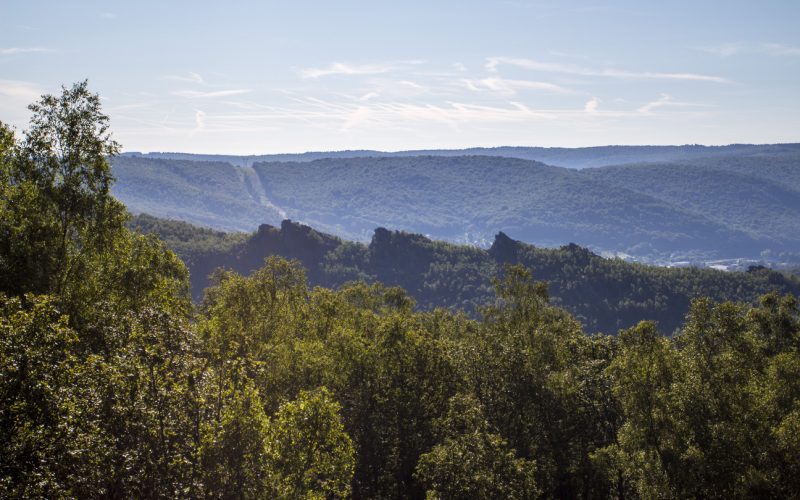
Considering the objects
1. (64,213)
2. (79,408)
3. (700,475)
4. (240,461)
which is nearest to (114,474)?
(79,408)

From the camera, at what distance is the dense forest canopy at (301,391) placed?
22.7 meters

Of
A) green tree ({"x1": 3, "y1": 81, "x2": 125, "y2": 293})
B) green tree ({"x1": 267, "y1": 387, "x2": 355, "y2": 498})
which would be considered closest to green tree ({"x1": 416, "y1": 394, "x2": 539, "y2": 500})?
green tree ({"x1": 267, "y1": 387, "x2": 355, "y2": 498})

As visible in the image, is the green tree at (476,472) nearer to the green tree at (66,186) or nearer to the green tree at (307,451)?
the green tree at (307,451)

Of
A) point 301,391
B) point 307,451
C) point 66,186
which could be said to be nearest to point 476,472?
point 307,451

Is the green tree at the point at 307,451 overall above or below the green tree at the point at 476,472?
above

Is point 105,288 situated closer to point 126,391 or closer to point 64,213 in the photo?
point 64,213

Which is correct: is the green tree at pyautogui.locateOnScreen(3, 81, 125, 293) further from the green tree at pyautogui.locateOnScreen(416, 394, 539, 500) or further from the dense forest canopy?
the green tree at pyautogui.locateOnScreen(416, 394, 539, 500)

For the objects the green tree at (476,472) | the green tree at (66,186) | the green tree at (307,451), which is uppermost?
Answer: the green tree at (66,186)

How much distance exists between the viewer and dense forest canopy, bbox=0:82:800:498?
22672mm

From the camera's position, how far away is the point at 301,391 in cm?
2908

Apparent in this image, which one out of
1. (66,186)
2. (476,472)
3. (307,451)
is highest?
(66,186)

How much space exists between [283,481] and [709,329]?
3634cm

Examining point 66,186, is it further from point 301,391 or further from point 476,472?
point 476,472

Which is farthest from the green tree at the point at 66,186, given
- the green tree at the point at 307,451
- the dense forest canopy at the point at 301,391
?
the green tree at the point at 307,451
